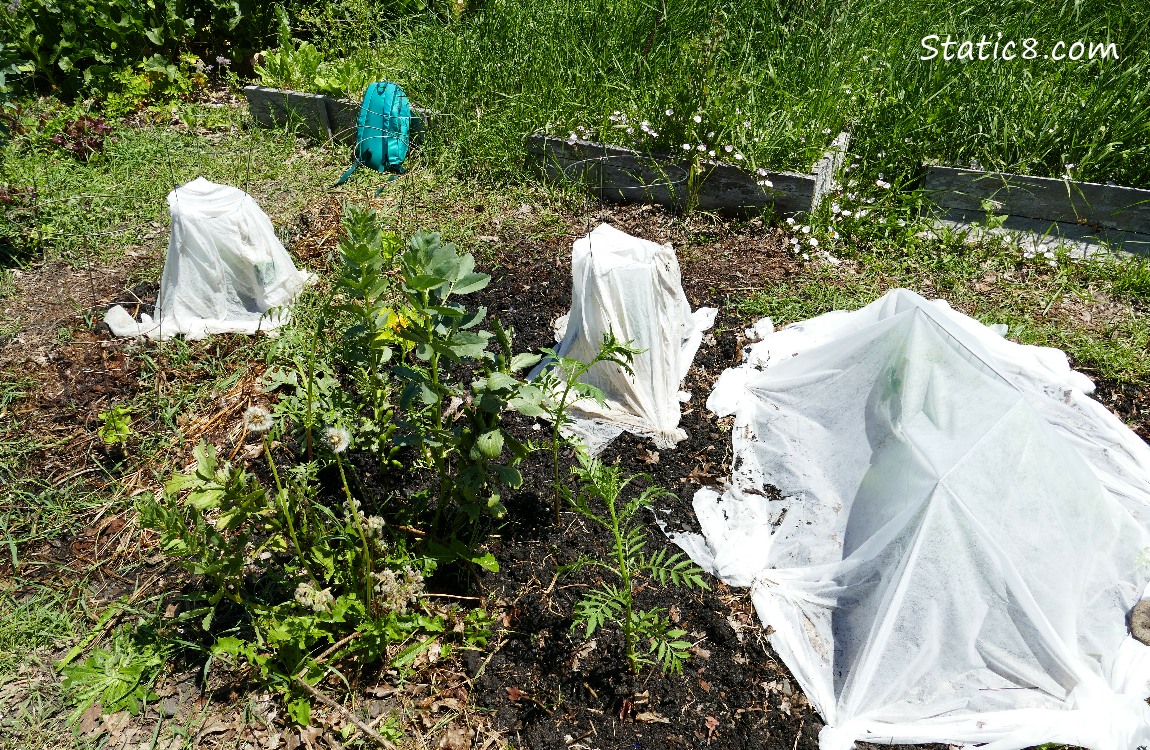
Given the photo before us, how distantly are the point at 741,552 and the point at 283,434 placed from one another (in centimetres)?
183

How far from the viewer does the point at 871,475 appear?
2.42 metres

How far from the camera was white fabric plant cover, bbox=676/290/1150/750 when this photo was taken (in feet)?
6.72

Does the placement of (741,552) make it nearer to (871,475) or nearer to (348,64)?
(871,475)

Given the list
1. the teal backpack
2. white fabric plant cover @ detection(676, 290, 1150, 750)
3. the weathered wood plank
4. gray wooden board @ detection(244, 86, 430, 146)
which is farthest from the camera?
gray wooden board @ detection(244, 86, 430, 146)

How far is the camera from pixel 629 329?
2.82m

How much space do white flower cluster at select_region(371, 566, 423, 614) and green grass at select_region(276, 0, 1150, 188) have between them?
2.97 m

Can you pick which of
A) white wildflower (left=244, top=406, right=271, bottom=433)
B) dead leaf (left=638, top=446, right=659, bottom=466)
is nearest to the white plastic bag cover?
dead leaf (left=638, top=446, right=659, bottom=466)

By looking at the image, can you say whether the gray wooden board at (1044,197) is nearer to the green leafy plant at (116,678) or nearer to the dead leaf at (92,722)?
the green leafy plant at (116,678)

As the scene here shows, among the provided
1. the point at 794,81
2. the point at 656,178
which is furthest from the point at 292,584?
the point at 794,81

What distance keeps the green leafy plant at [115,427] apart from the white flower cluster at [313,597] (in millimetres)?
1258

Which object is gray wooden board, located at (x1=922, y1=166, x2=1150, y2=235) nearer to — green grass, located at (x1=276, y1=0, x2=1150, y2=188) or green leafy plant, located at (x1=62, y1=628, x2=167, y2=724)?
green grass, located at (x1=276, y1=0, x2=1150, y2=188)

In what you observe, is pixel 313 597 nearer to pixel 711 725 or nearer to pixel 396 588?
pixel 396 588

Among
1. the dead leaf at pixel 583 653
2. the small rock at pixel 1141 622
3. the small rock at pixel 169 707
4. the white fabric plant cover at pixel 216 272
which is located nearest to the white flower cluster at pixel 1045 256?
the small rock at pixel 1141 622

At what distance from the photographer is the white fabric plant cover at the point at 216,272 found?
311cm
